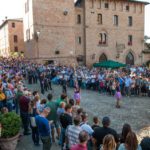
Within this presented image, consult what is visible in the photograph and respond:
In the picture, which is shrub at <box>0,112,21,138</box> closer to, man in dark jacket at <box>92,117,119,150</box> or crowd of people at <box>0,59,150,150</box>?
crowd of people at <box>0,59,150,150</box>

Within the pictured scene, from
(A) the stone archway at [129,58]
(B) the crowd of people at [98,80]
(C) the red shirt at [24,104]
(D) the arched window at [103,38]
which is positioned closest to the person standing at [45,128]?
(C) the red shirt at [24,104]

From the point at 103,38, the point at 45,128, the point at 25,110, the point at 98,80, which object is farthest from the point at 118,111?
the point at 103,38

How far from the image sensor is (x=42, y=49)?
34188 millimetres

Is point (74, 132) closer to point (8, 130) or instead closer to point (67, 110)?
point (67, 110)

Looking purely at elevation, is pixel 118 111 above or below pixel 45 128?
below

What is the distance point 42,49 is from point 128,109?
21.2m

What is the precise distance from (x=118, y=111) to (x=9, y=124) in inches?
318

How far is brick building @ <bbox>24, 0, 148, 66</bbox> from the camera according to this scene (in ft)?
113

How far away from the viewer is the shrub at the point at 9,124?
26.0ft

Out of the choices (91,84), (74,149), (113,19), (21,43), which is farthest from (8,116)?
(21,43)

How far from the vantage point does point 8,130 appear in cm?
795

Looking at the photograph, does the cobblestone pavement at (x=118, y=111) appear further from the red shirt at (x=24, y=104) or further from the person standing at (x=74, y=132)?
the person standing at (x=74, y=132)

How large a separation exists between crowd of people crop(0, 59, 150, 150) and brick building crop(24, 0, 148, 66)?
9828mm

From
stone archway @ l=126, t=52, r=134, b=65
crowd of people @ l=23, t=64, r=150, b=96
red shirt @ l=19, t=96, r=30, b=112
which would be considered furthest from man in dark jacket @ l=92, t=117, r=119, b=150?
stone archway @ l=126, t=52, r=134, b=65
